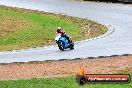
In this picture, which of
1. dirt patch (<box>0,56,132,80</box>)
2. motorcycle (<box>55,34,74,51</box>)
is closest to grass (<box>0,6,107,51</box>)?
motorcycle (<box>55,34,74,51</box>)

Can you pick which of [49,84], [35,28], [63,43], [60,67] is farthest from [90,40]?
[49,84]

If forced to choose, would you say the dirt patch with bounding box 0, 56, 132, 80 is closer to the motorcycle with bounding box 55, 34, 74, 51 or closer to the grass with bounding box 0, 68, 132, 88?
the grass with bounding box 0, 68, 132, 88

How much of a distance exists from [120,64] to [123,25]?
12830mm

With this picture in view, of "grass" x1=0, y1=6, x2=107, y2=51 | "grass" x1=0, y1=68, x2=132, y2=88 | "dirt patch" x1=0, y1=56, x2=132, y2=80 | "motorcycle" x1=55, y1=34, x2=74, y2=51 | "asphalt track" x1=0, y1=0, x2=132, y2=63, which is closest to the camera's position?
"grass" x1=0, y1=68, x2=132, y2=88

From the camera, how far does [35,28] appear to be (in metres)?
27.0

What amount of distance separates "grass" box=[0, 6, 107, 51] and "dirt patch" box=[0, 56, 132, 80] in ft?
17.9

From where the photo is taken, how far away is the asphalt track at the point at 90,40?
1808cm

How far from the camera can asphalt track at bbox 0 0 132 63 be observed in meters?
18.1

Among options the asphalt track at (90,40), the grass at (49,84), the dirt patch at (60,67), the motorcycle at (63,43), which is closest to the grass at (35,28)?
the asphalt track at (90,40)

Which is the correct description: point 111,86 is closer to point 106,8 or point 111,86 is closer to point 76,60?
point 76,60

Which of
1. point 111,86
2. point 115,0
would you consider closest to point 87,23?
point 115,0

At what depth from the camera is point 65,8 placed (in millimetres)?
36469

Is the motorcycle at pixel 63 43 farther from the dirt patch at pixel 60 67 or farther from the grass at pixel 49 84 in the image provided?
the grass at pixel 49 84

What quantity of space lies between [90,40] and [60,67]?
7282mm
